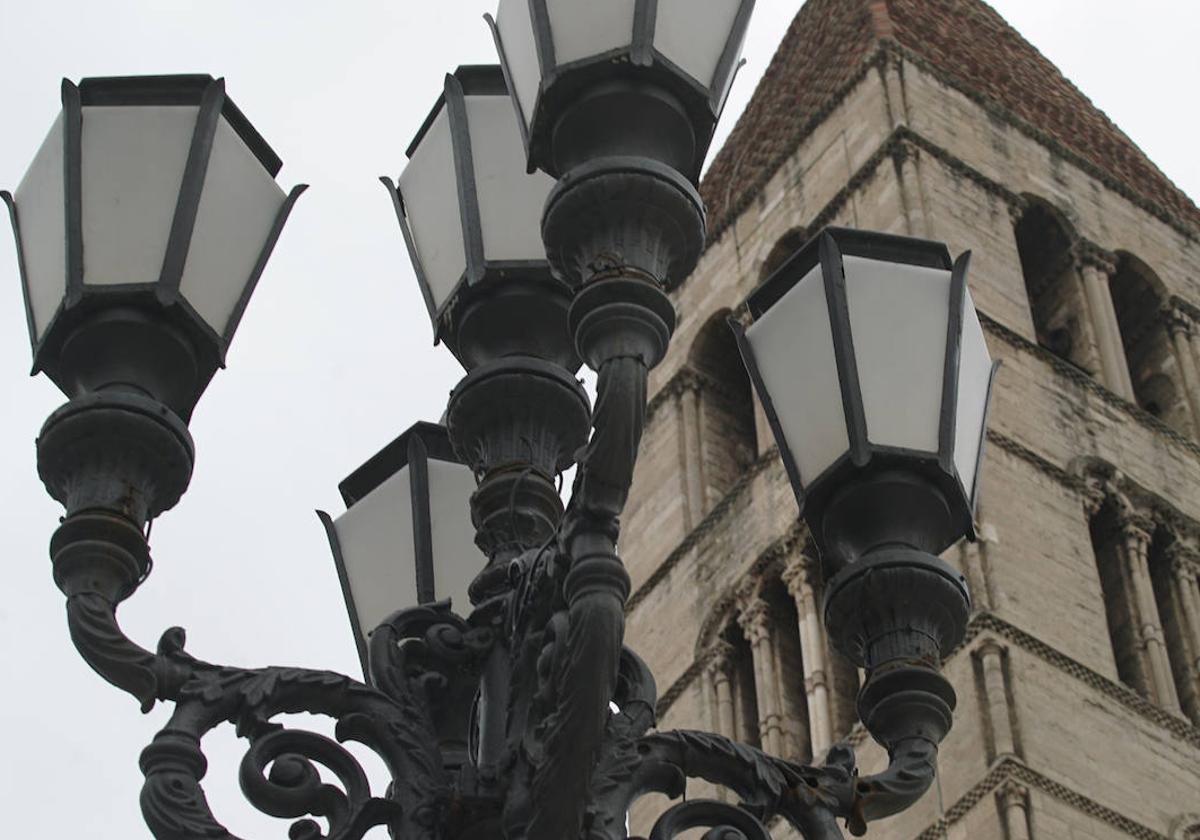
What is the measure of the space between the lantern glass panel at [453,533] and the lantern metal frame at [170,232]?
101 cm

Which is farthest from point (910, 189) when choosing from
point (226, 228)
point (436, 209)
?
point (226, 228)

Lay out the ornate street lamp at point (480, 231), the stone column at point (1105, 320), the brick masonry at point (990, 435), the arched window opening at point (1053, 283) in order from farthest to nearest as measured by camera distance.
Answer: the arched window opening at point (1053, 283), the stone column at point (1105, 320), the brick masonry at point (990, 435), the ornate street lamp at point (480, 231)

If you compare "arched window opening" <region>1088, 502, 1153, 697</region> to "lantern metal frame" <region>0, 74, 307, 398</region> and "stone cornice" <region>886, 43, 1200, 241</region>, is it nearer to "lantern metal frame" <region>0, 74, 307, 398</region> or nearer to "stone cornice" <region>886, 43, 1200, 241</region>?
"stone cornice" <region>886, 43, 1200, 241</region>

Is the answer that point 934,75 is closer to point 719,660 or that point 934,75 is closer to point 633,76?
point 719,660

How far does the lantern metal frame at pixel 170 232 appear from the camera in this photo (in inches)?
192

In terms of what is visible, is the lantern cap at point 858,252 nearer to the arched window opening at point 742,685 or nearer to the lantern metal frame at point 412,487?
the lantern metal frame at point 412,487

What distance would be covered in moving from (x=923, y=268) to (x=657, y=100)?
60 cm

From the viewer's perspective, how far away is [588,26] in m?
4.81

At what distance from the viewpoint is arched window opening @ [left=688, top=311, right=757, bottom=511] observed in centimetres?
2439

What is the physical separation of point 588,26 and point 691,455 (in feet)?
64.2

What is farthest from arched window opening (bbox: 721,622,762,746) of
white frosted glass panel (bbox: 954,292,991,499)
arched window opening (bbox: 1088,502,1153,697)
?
white frosted glass panel (bbox: 954,292,991,499)

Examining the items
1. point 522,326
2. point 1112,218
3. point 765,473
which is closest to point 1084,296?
point 1112,218

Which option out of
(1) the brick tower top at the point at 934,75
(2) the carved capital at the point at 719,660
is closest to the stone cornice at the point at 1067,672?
(2) the carved capital at the point at 719,660

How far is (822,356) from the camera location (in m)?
4.89
